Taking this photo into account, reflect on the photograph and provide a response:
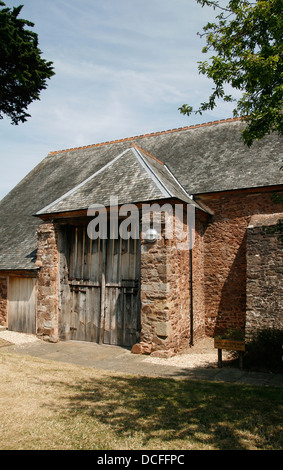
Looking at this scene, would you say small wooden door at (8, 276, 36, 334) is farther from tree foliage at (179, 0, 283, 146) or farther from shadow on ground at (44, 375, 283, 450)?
tree foliage at (179, 0, 283, 146)

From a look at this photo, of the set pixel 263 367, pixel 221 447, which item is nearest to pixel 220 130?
pixel 263 367

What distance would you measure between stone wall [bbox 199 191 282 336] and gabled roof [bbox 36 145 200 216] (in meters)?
1.48

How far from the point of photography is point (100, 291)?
34.9 feet

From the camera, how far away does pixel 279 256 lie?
8.99 meters

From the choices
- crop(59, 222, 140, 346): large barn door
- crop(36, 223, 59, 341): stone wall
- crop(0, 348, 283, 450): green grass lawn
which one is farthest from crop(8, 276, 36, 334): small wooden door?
crop(0, 348, 283, 450): green grass lawn

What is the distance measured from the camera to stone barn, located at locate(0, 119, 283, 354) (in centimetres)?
902

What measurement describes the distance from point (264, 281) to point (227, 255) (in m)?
2.46

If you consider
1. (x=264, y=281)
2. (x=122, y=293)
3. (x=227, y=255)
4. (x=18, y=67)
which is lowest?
(x=122, y=293)

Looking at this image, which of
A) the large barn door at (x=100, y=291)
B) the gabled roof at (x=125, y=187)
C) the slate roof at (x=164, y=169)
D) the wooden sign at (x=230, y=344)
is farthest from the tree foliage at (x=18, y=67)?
the wooden sign at (x=230, y=344)

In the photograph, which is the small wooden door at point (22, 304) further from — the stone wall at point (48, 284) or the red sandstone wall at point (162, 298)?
the red sandstone wall at point (162, 298)

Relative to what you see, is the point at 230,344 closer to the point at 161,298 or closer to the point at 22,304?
the point at 161,298

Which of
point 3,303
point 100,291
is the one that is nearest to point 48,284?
point 100,291

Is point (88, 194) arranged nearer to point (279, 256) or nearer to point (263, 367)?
point (279, 256)
